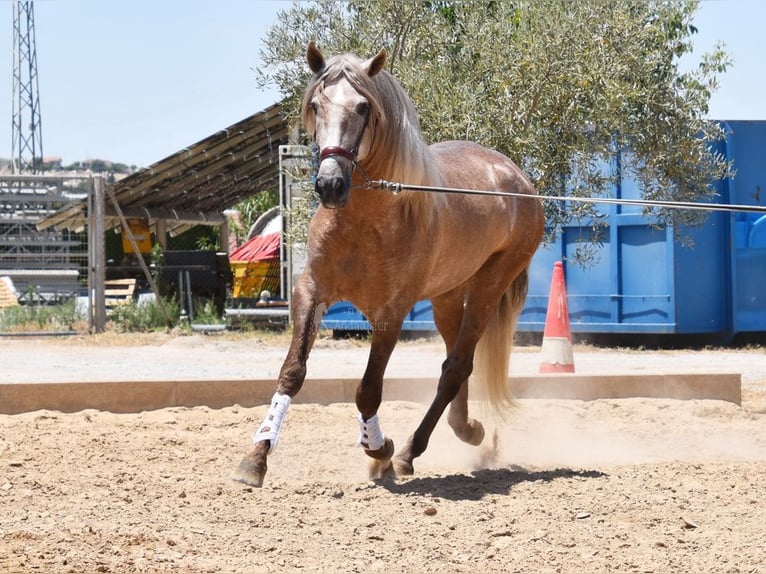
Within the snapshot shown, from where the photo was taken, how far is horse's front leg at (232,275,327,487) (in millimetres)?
4605

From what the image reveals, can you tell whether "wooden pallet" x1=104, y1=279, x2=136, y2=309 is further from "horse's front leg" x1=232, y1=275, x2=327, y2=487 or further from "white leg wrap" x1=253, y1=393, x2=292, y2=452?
"white leg wrap" x1=253, y1=393, x2=292, y2=452

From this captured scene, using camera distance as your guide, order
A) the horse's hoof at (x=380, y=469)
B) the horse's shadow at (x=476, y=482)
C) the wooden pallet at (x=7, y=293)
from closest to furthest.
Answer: the horse's shadow at (x=476, y=482), the horse's hoof at (x=380, y=469), the wooden pallet at (x=7, y=293)

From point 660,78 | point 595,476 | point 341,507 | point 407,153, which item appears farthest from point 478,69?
point 341,507

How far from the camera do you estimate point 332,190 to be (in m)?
4.36

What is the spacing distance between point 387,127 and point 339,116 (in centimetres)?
37

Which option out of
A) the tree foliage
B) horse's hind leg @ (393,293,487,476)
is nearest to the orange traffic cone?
the tree foliage

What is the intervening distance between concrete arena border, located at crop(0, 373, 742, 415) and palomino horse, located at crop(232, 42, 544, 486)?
145 centimetres

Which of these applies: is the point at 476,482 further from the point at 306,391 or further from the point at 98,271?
the point at 98,271

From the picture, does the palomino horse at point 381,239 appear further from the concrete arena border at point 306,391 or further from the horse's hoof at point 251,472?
the concrete arena border at point 306,391

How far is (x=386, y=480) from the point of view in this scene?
210 inches

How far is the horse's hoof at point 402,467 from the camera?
546 cm

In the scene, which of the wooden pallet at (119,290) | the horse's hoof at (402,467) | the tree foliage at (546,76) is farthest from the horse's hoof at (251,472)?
the wooden pallet at (119,290)

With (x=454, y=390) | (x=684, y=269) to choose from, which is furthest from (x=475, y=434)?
(x=684, y=269)

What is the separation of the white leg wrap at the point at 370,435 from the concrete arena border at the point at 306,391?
6.80ft
